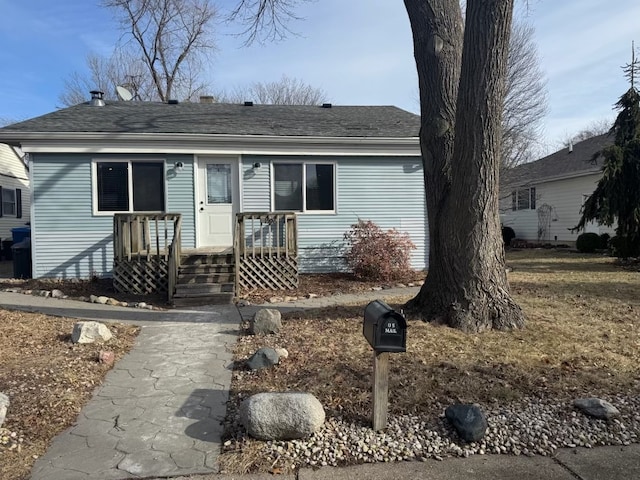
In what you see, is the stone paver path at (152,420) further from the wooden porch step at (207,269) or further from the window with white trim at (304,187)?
the window with white trim at (304,187)

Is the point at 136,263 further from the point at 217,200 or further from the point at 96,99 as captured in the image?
the point at 96,99

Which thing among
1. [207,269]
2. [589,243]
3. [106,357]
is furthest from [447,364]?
[589,243]

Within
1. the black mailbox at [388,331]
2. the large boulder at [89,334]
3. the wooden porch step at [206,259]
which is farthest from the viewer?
the wooden porch step at [206,259]

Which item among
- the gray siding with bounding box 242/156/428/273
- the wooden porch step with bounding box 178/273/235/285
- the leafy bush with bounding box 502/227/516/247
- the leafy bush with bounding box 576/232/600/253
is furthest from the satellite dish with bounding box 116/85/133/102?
the leafy bush with bounding box 502/227/516/247

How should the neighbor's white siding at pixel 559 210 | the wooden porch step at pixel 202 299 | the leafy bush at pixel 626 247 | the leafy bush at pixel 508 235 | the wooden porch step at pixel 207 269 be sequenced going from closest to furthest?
the wooden porch step at pixel 202 299
the wooden porch step at pixel 207 269
the leafy bush at pixel 626 247
the neighbor's white siding at pixel 559 210
the leafy bush at pixel 508 235

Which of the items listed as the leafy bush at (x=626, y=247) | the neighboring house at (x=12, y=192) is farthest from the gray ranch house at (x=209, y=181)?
the neighboring house at (x=12, y=192)

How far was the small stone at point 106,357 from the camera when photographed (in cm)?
467

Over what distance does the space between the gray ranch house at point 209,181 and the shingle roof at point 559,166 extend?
1294 cm

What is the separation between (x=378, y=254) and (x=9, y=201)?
17.8 meters

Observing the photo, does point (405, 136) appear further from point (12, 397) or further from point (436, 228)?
point (12, 397)

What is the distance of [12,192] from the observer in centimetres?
2005

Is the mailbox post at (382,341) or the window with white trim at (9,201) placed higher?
the window with white trim at (9,201)

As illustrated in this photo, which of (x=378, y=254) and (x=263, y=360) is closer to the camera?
(x=263, y=360)

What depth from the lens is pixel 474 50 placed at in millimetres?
5332
